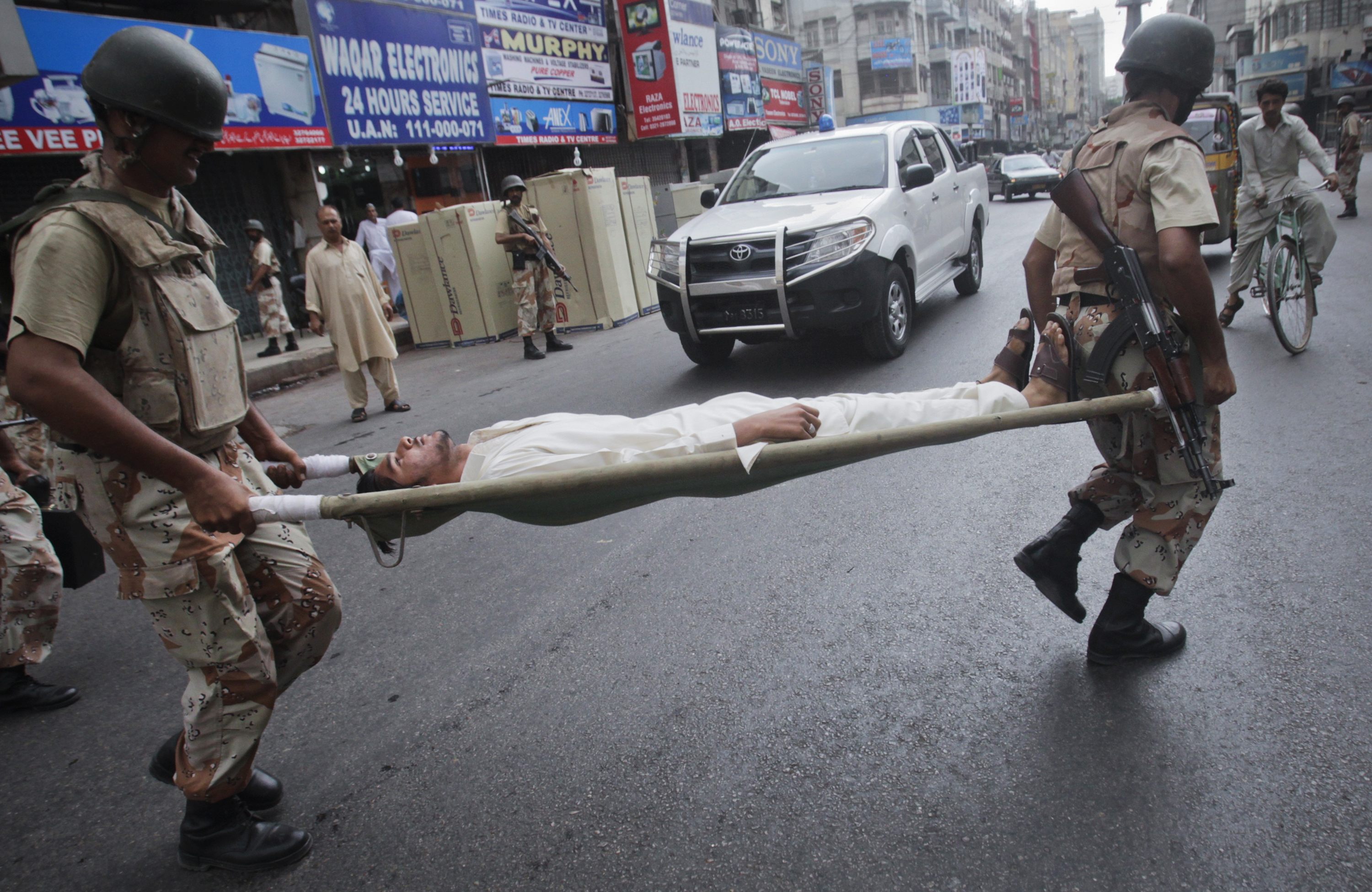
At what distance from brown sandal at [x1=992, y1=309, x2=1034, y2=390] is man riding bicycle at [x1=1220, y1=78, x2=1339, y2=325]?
16.9 ft

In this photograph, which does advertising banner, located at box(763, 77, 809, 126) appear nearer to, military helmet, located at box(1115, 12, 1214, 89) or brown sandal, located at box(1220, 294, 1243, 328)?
brown sandal, located at box(1220, 294, 1243, 328)

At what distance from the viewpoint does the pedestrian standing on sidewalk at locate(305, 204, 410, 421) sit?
7242 mm

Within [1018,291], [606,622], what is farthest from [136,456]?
[1018,291]

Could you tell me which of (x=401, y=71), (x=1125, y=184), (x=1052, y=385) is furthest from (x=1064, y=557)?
(x=401, y=71)

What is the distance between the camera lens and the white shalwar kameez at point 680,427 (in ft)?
7.77

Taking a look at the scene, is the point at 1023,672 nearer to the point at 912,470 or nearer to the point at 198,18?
the point at 912,470

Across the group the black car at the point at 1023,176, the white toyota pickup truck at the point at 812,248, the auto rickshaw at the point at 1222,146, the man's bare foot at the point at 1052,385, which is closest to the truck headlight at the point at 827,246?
the white toyota pickup truck at the point at 812,248

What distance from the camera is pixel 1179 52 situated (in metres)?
2.40

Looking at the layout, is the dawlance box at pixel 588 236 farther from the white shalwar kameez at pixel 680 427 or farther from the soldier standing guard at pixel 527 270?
the white shalwar kameez at pixel 680 427

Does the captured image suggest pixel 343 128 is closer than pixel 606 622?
No

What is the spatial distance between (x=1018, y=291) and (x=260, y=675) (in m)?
9.08

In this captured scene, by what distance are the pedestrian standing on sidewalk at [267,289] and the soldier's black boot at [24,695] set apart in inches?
328

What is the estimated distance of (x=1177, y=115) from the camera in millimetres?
2557

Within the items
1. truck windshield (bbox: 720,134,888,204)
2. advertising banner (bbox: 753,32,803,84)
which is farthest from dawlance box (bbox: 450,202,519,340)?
advertising banner (bbox: 753,32,803,84)
